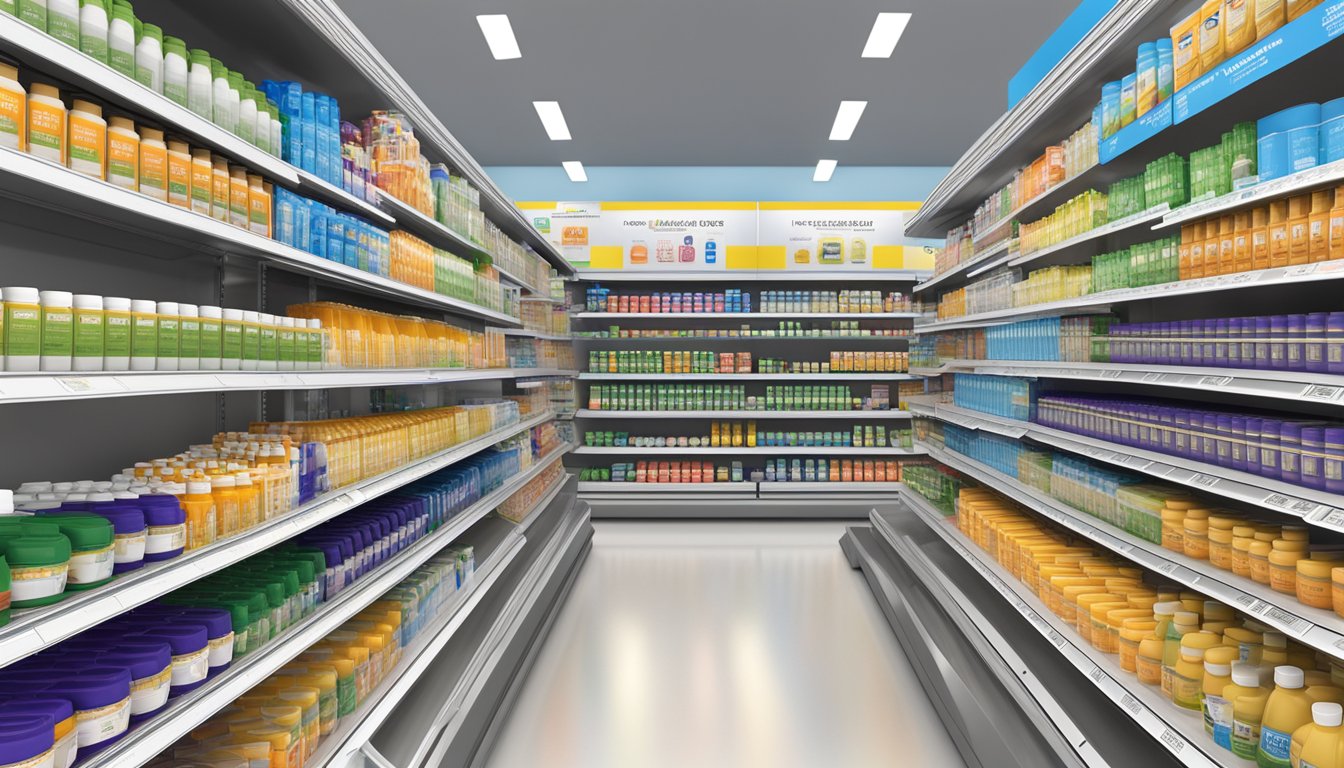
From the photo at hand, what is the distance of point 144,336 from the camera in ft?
4.91

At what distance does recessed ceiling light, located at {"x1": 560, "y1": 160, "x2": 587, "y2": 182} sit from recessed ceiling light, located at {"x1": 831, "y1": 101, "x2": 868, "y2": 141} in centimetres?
322

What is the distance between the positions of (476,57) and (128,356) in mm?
A: 5571

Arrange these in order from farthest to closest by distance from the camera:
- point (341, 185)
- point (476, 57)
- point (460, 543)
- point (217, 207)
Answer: point (476, 57) → point (460, 543) → point (341, 185) → point (217, 207)

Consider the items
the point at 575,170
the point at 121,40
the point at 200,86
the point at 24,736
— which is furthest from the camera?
the point at 575,170

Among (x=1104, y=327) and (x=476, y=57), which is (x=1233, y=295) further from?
(x=476, y=57)

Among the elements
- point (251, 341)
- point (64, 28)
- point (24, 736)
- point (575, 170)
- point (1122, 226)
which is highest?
point (575, 170)

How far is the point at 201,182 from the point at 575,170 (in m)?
8.19

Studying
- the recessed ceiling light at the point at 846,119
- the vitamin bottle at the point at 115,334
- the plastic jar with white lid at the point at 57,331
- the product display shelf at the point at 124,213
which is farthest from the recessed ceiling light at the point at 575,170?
the plastic jar with white lid at the point at 57,331

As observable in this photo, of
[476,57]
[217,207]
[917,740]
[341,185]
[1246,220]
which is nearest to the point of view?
[217,207]

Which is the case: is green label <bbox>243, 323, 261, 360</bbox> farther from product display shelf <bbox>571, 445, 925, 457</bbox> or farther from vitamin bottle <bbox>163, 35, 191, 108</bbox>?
product display shelf <bbox>571, 445, 925, 457</bbox>

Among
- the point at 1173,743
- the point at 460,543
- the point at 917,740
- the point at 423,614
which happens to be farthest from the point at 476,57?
the point at 1173,743

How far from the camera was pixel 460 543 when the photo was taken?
403 centimetres

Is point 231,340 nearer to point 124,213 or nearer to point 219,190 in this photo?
point 219,190

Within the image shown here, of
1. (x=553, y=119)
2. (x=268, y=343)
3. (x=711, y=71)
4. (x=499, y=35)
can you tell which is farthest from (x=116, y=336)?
(x=553, y=119)
